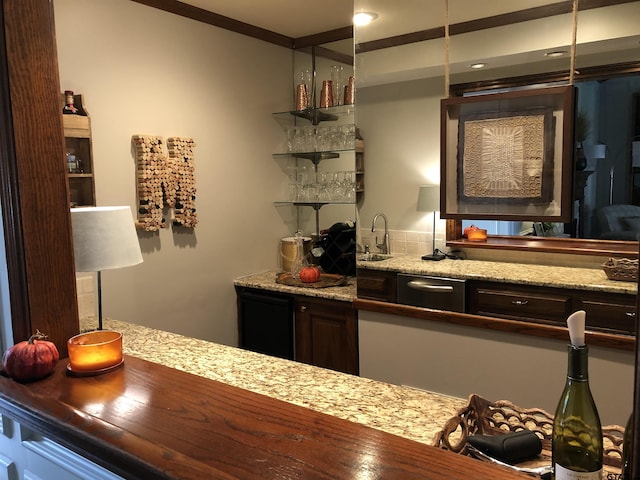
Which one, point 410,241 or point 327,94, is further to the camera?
point 327,94

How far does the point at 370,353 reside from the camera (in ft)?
10.9

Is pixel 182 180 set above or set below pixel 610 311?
above

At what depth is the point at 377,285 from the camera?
3.30m

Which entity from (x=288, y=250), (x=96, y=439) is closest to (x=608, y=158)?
(x=288, y=250)

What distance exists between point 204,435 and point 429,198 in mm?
2768

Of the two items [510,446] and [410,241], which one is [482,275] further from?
[510,446]

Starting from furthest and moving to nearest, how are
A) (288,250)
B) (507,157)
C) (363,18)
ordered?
(288,250), (363,18), (507,157)

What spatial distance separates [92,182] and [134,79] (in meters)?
0.69

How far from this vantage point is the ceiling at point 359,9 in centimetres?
310

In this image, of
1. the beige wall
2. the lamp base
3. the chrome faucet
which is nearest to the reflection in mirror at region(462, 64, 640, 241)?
the lamp base

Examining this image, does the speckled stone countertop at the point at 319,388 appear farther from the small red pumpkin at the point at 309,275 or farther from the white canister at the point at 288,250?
the white canister at the point at 288,250

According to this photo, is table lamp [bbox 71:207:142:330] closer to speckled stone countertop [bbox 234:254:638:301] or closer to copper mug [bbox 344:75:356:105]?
speckled stone countertop [bbox 234:254:638:301]

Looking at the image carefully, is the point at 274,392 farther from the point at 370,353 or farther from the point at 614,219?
the point at 614,219

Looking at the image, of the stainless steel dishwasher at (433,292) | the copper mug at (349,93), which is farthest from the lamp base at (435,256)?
the copper mug at (349,93)
